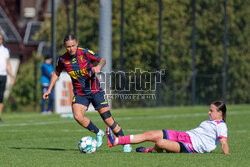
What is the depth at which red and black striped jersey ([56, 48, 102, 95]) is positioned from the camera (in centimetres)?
1038

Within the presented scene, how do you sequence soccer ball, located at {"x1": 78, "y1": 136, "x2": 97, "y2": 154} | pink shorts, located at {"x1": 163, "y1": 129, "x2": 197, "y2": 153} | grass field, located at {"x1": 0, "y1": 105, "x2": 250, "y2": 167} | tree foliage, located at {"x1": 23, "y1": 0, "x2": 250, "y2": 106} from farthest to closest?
tree foliage, located at {"x1": 23, "y1": 0, "x2": 250, "y2": 106} → soccer ball, located at {"x1": 78, "y1": 136, "x2": 97, "y2": 154} → pink shorts, located at {"x1": 163, "y1": 129, "x2": 197, "y2": 153} → grass field, located at {"x1": 0, "y1": 105, "x2": 250, "y2": 167}

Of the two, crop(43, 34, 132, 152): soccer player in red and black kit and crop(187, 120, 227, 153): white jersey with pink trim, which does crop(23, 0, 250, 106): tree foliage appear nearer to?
crop(43, 34, 132, 152): soccer player in red and black kit

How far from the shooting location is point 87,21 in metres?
30.8

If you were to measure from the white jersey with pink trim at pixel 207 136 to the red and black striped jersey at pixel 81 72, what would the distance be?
202 cm

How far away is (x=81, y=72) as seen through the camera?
10.4 metres

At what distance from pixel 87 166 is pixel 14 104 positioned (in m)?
18.3

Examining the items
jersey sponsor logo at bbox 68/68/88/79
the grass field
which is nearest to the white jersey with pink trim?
the grass field

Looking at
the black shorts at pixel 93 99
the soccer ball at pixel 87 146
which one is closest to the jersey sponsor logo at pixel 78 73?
the black shorts at pixel 93 99

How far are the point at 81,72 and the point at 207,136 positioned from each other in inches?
98.8

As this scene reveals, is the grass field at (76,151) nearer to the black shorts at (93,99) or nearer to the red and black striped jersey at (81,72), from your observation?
the black shorts at (93,99)

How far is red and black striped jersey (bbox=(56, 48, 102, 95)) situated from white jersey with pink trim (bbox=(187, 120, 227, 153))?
2.02 m

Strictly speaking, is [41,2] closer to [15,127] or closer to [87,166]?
[15,127]

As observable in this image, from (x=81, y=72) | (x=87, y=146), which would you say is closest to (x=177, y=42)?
(x=81, y=72)

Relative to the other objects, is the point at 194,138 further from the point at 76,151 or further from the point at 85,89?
the point at 85,89
